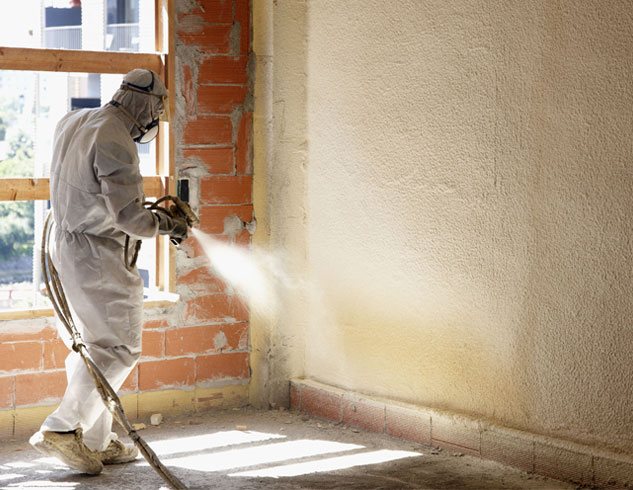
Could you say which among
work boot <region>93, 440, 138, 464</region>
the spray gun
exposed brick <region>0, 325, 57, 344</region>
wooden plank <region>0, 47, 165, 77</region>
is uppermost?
wooden plank <region>0, 47, 165, 77</region>

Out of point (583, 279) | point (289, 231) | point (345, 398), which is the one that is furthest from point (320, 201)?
point (583, 279)

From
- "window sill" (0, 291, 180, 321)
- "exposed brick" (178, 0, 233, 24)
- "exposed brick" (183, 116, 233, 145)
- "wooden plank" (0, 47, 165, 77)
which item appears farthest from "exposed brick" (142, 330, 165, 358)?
"exposed brick" (178, 0, 233, 24)

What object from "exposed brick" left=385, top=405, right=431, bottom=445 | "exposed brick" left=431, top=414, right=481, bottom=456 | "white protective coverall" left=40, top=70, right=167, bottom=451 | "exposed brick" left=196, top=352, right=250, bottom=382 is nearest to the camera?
"white protective coverall" left=40, top=70, right=167, bottom=451

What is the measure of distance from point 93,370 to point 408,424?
4.75 feet

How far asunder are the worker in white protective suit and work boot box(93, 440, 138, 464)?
0.34 feet

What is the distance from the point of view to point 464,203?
12.1 feet

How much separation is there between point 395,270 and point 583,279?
1.00m

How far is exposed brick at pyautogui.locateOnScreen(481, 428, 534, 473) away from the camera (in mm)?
3447

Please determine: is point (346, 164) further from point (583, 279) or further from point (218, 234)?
point (583, 279)

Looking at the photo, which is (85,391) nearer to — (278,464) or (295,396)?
(278,464)

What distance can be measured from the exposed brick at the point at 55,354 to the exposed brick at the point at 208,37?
1.58 metres

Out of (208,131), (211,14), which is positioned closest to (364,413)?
(208,131)

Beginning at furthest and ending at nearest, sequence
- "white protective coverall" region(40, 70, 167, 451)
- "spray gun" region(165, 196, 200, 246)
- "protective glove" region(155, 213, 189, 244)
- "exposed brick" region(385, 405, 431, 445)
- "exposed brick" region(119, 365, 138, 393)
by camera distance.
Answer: "exposed brick" region(119, 365, 138, 393) → "exposed brick" region(385, 405, 431, 445) → "spray gun" region(165, 196, 200, 246) → "protective glove" region(155, 213, 189, 244) → "white protective coverall" region(40, 70, 167, 451)

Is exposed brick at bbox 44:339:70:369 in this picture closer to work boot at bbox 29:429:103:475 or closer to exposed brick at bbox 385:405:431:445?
work boot at bbox 29:429:103:475
